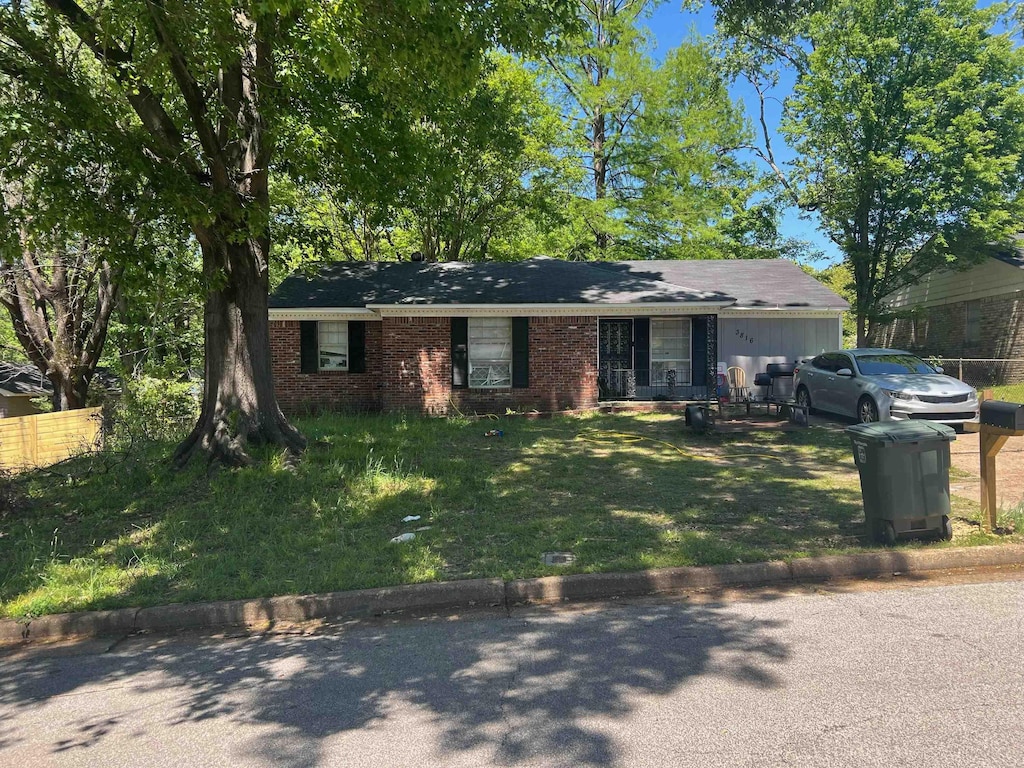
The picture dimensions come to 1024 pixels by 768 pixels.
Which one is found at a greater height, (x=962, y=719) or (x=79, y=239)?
(x=79, y=239)

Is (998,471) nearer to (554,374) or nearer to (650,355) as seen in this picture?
(554,374)

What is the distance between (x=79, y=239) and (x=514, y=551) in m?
14.8

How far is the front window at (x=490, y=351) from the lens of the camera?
1591 cm

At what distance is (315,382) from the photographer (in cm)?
1673

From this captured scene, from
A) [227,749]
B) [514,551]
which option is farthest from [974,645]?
[227,749]

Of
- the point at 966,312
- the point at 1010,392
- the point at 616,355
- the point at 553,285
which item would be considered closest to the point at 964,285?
the point at 966,312

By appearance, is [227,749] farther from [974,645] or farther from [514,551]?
[974,645]

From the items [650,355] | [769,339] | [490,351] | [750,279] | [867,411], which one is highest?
[750,279]

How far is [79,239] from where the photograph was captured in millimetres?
15742

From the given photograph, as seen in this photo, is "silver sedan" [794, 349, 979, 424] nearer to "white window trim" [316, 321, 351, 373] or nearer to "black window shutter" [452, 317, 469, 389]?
"black window shutter" [452, 317, 469, 389]

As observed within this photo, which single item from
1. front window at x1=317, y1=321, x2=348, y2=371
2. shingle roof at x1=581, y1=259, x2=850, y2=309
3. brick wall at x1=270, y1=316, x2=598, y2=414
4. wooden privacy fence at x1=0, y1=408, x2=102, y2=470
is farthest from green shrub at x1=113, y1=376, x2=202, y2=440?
shingle roof at x1=581, y1=259, x2=850, y2=309

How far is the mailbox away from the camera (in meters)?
5.59

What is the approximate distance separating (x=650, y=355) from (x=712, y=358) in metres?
1.51

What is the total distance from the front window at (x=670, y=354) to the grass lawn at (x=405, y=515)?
19.2ft
